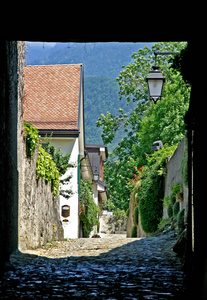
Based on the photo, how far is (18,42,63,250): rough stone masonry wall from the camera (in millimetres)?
9797

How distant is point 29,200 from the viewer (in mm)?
10734

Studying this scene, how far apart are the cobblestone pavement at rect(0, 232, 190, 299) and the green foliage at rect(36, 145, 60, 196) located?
2581 mm

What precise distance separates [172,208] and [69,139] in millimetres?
7554

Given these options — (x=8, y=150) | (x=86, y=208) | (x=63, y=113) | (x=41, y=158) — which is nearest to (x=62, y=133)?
(x=63, y=113)

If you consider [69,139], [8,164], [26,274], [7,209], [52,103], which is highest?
[52,103]

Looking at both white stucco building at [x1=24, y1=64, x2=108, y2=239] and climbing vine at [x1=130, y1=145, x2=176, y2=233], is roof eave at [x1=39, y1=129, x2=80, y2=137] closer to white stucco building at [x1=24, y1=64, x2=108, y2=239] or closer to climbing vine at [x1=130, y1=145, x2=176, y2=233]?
white stucco building at [x1=24, y1=64, x2=108, y2=239]

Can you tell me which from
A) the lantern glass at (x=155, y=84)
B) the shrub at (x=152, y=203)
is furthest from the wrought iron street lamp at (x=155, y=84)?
the shrub at (x=152, y=203)

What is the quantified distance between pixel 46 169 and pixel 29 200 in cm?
238

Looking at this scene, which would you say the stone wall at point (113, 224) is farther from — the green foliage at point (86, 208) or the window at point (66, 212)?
the window at point (66, 212)

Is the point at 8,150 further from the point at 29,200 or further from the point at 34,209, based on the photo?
the point at 34,209

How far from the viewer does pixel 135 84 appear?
36938 millimetres

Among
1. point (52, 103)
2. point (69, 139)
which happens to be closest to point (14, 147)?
point (69, 139)

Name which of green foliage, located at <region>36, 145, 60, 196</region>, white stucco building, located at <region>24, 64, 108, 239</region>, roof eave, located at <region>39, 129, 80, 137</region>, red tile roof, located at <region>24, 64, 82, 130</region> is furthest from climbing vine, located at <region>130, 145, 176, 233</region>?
red tile roof, located at <region>24, 64, 82, 130</region>
